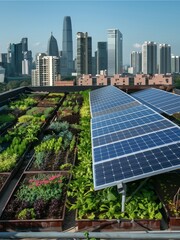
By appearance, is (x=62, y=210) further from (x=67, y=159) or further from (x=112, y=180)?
(x=67, y=159)

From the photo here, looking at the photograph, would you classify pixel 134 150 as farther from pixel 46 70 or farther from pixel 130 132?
pixel 46 70

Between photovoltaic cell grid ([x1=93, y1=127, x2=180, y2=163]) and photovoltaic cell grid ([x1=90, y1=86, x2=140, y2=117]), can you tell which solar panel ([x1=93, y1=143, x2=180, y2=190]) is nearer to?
photovoltaic cell grid ([x1=93, y1=127, x2=180, y2=163])

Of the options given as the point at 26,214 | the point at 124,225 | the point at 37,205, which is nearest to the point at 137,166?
the point at 124,225

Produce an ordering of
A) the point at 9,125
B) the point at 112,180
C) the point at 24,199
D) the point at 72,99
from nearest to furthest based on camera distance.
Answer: the point at 112,180, the point at 24,199, the point at 9,125, the point at 72,99

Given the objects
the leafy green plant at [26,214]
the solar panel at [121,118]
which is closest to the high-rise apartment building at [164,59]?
the solar panel at [121,118]

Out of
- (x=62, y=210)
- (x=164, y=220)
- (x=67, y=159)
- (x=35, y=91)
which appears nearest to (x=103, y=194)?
(x=62, y=210)

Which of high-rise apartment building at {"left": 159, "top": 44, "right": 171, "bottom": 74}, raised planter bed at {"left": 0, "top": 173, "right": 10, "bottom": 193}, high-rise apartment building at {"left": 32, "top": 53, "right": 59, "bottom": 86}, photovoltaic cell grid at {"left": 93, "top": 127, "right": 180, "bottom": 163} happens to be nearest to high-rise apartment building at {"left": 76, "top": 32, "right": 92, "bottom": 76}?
high-rise apartment building at {"left": 32, "top": 53, "right": 59, "bottom": 86}

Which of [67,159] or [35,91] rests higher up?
[35,91]

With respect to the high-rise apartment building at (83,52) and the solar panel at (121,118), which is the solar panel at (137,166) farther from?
the high-rise apartment building at (83,52)
